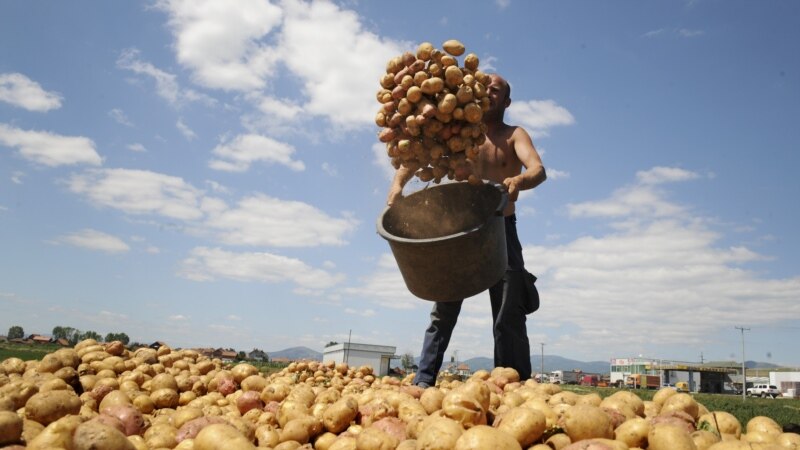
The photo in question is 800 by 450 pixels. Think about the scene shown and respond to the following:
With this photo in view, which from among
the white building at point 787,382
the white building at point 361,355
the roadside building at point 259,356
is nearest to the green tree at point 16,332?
the roadside building at point 259,356

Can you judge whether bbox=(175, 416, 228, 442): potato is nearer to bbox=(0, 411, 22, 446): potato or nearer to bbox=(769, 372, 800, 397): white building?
bbox=(0, 411, 22, 446): potato

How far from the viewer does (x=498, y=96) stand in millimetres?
5512

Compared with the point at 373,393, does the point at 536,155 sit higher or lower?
higher

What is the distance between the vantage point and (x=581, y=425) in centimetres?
251

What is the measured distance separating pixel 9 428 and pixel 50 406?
0.71 meters

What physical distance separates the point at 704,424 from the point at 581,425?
2.91 feet

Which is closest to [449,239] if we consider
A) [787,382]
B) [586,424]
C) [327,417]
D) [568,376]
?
[327,417]

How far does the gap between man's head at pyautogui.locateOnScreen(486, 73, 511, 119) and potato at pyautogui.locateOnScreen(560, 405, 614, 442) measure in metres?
3.54

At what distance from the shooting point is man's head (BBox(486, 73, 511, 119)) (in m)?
5.45

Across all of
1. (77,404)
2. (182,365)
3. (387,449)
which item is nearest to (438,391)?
(387,449)

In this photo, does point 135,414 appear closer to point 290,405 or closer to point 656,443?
point 290,405

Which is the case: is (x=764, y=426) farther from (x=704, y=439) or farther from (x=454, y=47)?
(x=454, y=47)

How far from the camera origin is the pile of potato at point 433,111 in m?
4.41

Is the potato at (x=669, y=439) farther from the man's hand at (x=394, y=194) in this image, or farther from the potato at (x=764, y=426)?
the man's hand at (x=394, y=194)
